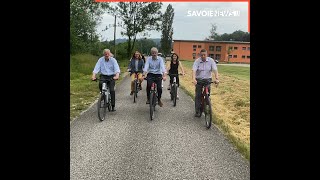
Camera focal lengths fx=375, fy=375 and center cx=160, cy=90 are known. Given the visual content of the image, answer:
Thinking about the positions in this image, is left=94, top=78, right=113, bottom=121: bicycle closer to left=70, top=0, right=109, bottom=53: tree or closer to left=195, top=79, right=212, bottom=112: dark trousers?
left=195, top=79, right=212, bottom=112: dark trousers

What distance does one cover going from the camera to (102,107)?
9.55 metres

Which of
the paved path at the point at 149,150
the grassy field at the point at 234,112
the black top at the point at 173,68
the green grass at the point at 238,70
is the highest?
the black top at the point at 173,68

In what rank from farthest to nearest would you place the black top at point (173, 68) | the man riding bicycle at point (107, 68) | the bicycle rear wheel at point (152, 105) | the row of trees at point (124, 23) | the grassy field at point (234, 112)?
the black top at point (173, 68) → the bicycle rear wheel at point (152, 105) → the grassy field at point (234, 112) → the man riding bicycle at point (107, 68) → the row of trees at point (124, 23)

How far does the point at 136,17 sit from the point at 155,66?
553cm

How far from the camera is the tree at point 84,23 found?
382 cm

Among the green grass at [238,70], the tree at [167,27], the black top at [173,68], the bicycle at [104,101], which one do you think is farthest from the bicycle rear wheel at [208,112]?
the tree at [167,27]

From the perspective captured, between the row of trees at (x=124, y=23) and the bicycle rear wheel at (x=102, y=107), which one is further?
the bicycle rear wheel at (x=102, y=107)

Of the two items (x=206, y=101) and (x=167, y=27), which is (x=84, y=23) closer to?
(x=167, y=27)

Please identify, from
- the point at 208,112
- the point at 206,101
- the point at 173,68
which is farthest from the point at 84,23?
the point at 173,68

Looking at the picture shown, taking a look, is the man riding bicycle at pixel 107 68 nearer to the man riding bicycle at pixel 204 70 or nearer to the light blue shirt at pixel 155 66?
the light blue shirt at pixel 155 66

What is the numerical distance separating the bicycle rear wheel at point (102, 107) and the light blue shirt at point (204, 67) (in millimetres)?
2472
